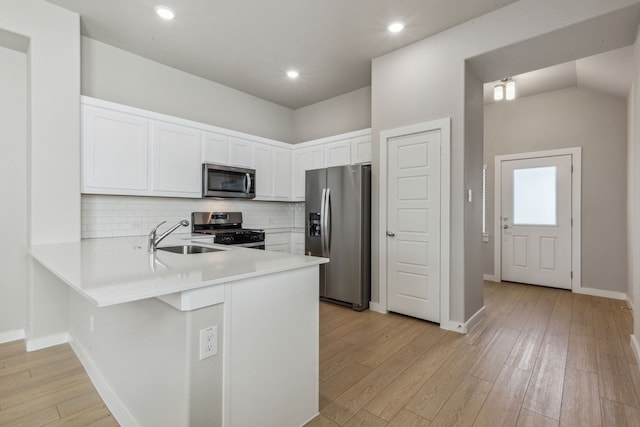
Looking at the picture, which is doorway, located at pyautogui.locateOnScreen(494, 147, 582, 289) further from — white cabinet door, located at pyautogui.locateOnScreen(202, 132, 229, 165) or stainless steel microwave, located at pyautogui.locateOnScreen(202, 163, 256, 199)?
white cabinet door, located at pyautogui.locateOnScreen(202, 132, 229, 165)

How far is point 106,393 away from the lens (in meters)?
1.94

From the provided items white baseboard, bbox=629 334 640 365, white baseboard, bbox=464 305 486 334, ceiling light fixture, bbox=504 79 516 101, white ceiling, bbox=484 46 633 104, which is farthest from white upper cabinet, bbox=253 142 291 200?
white baseboard, bbox=629 334 640 365

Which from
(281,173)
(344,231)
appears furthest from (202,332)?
(281,173)

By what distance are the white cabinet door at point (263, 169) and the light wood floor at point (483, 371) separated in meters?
1.98

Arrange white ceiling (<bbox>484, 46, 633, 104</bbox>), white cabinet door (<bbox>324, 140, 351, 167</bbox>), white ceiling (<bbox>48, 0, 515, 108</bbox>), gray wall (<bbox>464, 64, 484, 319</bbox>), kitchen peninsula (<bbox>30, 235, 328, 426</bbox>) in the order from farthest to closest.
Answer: white cabinet door (<bbox>324, 140, 351, 167</bbox>), white ceiling (<bbox>484, 46, 633, 104</bbox>), gray wall (<bbox>464, 64, 484, 319</bbox>), white ceiling (<bbox>48, 0, 515, 108</bbox>), kitchen peninsula (<bbox>30, 235, 328, 426</bbox>)

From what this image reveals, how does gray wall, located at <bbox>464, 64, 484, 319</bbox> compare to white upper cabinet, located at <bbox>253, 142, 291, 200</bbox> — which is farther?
white upper cabinet, located at <bbox>253, 142, 291, 200</bbox>

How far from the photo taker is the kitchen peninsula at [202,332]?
123 cm

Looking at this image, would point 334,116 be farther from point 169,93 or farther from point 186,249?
point 186,249

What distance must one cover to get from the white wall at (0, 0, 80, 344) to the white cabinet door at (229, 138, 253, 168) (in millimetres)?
1645

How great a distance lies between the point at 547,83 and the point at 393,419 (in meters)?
4.83

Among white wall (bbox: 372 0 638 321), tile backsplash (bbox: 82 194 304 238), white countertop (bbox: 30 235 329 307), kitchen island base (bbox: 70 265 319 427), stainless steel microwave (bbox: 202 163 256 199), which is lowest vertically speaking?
kitchen island base (bbox: 70 265 319 427)

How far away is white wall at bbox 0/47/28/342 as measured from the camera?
278cm

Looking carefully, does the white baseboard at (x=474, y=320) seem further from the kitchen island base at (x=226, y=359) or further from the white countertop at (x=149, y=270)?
the white countertop at (x=149, y=270)

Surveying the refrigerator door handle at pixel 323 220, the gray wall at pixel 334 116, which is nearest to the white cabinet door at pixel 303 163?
the gray wall at pixel 334 116
